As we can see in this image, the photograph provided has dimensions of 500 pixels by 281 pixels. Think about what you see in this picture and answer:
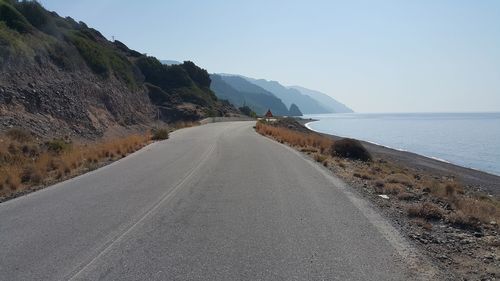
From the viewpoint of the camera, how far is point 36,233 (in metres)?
7.71

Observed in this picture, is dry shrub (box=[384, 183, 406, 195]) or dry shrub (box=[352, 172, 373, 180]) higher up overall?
dry shrub (box=[384, 183, 406, 195])

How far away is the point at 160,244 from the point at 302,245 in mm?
2004

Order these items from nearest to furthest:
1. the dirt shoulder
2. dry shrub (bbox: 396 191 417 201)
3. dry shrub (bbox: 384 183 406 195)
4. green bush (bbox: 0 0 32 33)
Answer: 1. the dirt shoulder
2. dry shrub (bbox: 396 191 417 201)
3. dry shrub (bbox: 384 183 406 195)
4. green bush (bbox: 0 0 32 33)

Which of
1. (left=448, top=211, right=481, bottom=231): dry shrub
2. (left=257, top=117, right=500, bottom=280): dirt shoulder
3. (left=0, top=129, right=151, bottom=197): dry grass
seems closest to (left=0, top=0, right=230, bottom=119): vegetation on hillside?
(left=0, top=129, right=151, bottom=197): dry grass

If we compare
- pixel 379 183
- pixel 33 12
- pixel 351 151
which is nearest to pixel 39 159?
pixel 379 183

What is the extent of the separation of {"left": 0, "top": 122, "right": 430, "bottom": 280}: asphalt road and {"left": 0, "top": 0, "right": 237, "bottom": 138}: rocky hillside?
16.2 m

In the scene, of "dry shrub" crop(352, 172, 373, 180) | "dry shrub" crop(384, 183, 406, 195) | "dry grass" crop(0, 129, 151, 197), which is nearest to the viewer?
"dry shrub" crop(384, 183, 406, 195)

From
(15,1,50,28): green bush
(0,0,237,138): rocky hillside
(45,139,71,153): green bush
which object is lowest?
(45,139,71,153): green bush

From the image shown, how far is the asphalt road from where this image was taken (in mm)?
5891

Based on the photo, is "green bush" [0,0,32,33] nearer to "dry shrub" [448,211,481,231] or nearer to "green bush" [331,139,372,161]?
"green bush" [331,139,372,161]

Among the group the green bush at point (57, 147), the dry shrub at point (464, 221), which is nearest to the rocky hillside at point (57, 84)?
the green bush at point (57, 147)

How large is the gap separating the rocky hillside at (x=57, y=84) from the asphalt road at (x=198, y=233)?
1621 cm

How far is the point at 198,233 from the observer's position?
7.54 m

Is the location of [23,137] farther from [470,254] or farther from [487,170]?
[487,170]
